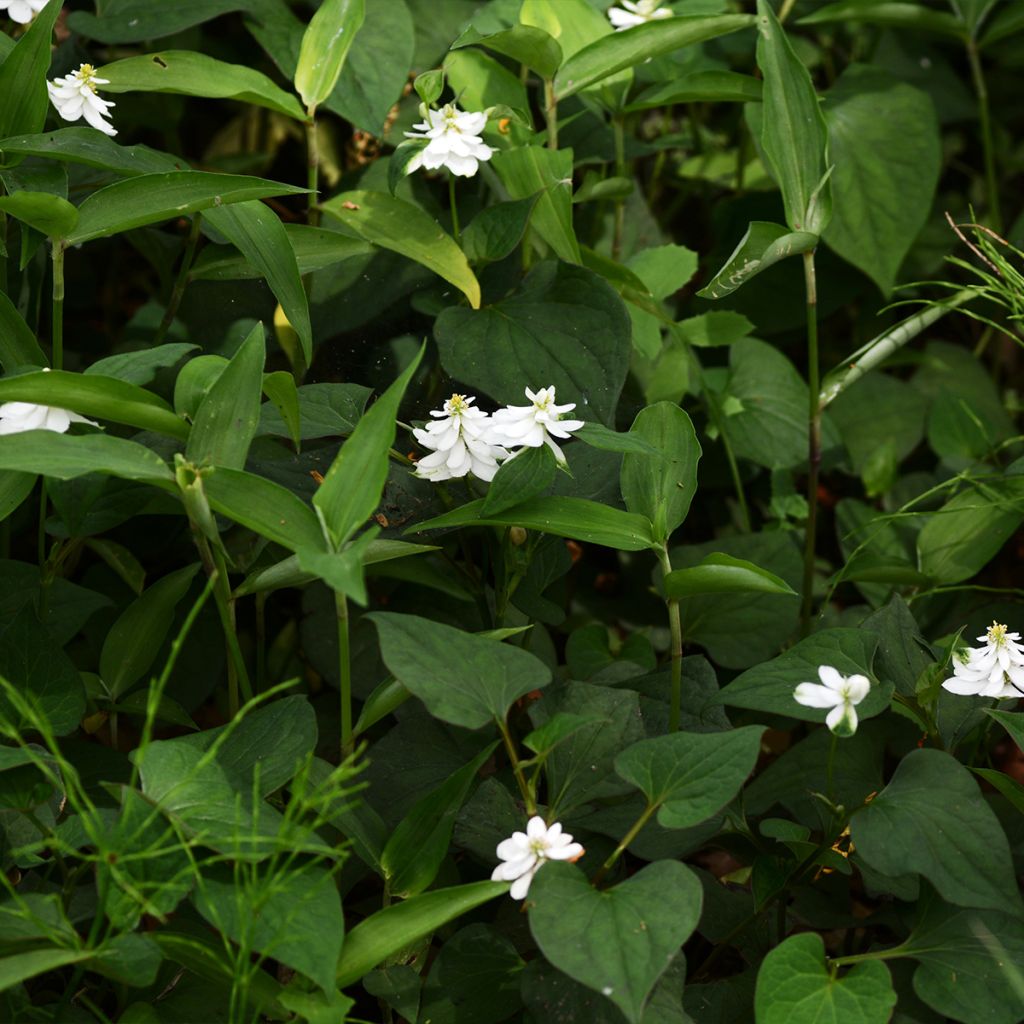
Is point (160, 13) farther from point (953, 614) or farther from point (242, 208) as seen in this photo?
point (953, 614)

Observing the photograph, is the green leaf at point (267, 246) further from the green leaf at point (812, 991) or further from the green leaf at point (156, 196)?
the green leaf at point (812, 991)

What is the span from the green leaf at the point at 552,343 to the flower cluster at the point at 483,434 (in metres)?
0.16

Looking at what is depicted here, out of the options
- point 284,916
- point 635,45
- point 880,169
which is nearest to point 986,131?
point 880,169

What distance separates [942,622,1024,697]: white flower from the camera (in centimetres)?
90

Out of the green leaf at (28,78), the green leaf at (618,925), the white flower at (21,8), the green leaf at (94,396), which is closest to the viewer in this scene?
the green leaf at (618,925)

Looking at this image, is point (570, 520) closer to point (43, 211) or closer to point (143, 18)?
point (43, 211)

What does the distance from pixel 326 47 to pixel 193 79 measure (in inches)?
5.4

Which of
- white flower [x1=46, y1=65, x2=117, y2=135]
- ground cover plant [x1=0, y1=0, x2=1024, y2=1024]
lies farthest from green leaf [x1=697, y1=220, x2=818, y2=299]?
white flower [x1=46, y1=65, x2=117, y2=135]

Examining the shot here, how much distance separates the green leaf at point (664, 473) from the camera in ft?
3.12

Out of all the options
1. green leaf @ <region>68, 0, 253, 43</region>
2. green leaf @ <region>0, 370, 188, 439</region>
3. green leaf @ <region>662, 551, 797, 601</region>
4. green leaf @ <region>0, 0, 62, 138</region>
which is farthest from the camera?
green leaf @ <region>68, 0, 253, 43</region>

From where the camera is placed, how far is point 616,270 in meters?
1.30

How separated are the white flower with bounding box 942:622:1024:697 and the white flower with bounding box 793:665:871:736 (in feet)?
0.39

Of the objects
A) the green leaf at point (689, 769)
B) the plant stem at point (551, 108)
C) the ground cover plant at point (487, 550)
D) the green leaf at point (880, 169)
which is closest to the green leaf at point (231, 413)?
the ground cover plant at point (487, 550)

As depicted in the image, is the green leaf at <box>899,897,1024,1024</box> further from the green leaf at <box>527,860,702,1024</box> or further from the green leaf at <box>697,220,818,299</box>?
the green leaf at <box>697,220,818,299</box>
